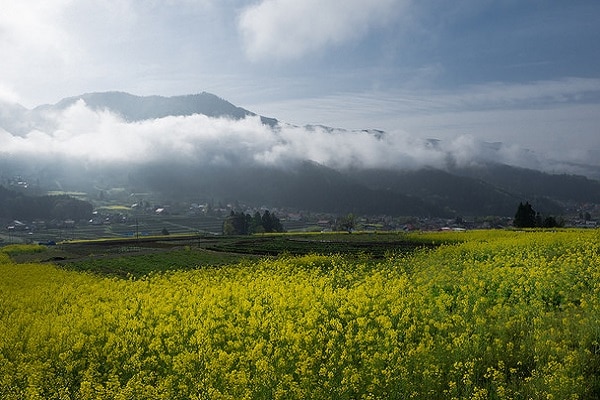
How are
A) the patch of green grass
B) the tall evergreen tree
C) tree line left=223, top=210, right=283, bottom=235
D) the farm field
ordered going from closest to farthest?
the farm field, the patch of green grass, the tall evergreen tree, tree line left=223, top=210, right=283, bottom=235

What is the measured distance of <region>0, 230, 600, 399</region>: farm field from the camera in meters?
9.95

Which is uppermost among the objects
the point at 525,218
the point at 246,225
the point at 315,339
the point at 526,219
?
the point at 525,218

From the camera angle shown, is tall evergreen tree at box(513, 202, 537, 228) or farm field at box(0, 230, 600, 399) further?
tall evergreen tree at box(513, 202, 537, 228)

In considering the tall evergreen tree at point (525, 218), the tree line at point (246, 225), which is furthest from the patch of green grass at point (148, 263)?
the tree line at point (246, 225)

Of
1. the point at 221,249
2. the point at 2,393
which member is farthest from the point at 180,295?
the point at 221,249

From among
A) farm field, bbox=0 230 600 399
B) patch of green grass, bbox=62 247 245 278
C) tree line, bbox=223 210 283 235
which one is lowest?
tree line, bbox=223 210 283 235

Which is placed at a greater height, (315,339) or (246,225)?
(315,339)

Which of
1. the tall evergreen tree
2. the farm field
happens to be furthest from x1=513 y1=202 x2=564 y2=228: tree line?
the farm field

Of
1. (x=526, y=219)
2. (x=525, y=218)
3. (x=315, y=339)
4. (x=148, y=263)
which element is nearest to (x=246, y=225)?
(x=525, y=218)

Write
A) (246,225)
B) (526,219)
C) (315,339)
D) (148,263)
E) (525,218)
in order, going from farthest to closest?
(246,225) → (525,218) → (526,219) → (148,263) → (315,339)

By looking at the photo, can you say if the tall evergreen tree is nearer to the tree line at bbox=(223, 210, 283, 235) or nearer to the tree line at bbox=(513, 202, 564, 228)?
the tree line at bbox=(513, 202, 564, 228)

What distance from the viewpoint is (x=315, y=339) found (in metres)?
12.8

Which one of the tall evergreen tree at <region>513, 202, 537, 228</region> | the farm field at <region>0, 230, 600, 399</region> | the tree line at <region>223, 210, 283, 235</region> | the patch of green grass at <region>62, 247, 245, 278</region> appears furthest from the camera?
the tree line at <region>223, 210, 283, 235</region>

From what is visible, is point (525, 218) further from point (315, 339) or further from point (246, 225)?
point (315, 339)
